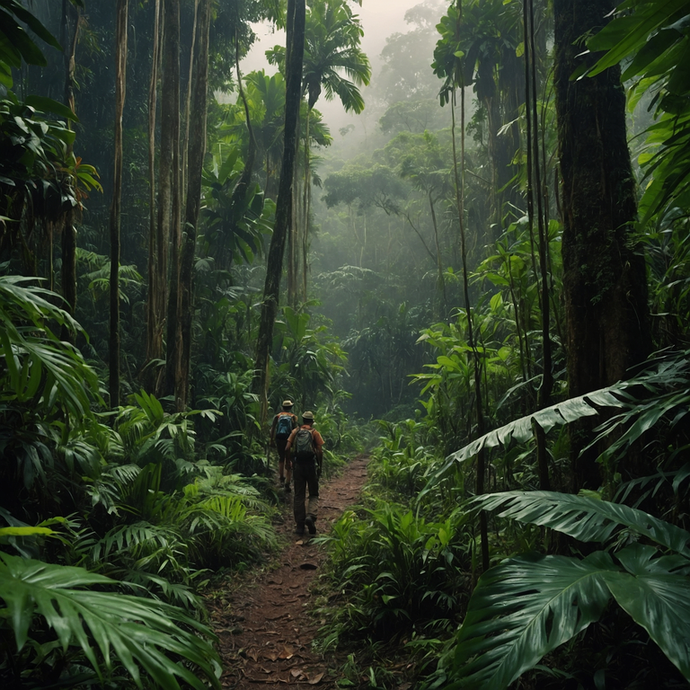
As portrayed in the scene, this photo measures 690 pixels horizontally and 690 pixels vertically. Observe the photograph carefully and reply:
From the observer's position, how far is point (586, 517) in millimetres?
1688

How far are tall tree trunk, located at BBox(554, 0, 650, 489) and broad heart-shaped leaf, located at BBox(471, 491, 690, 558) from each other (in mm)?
1213

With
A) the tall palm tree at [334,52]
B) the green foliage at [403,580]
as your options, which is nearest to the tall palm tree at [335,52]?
the tall palm tree at [334,52]

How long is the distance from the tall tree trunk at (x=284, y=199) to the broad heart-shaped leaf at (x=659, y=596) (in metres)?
7.22

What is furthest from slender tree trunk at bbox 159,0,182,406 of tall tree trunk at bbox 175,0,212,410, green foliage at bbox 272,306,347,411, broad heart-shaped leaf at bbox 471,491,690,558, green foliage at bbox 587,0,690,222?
green foliage at bbox 587,0,690,222

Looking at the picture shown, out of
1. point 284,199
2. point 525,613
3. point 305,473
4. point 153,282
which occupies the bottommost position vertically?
point 525,613

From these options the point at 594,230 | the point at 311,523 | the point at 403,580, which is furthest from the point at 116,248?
the point at 594,230

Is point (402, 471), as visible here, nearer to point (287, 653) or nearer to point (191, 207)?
point (287, 653)

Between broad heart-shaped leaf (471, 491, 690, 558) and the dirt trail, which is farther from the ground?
broad heart-shaped leaf (471, 491, 690, 558)

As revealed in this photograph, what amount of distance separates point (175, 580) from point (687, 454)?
3526mm

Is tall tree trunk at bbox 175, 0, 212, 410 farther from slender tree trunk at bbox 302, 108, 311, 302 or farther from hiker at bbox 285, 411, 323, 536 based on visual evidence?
slender tree trunk at bbox 302, 108, 311, 302

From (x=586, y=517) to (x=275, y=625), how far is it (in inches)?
118

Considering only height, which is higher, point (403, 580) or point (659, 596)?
point (659, 596)

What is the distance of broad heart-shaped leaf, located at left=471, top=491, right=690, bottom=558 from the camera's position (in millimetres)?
1567

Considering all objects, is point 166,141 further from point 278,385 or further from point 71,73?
point 278,385
